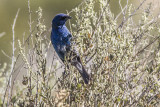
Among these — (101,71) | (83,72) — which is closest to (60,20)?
(83,72)

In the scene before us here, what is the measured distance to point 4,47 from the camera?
8.65m

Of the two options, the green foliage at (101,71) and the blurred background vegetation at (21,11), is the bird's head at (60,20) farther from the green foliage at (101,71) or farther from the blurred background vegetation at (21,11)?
the blurred background vegetation at (21,11)

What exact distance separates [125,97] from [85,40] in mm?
A: 550

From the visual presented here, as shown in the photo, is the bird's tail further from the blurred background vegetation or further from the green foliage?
the blurred background vegetation

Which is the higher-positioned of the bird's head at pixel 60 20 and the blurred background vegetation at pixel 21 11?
the blurred background vegetation at pixel 21 11

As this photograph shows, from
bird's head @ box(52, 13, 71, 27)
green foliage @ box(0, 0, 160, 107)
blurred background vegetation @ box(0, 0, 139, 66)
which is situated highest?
blurred background vegetation @ box(0, 0, 139, 66)

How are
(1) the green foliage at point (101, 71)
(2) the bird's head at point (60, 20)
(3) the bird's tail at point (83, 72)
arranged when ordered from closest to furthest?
(1) the green foliage at point (101, 71) < (3) the bird's tail at point (83, 72) < (2) the bird's head at point (60, 20)

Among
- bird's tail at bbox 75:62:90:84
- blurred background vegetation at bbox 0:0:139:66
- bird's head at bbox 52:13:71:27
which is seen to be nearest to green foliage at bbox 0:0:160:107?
bird's tail at bbox 75:62:90:84

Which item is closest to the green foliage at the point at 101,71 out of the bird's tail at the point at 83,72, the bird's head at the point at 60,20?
the bird's tail at the point at 83,72

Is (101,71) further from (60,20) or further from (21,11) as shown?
(21,11)

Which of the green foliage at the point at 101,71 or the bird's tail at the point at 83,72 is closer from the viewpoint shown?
the green foliage at the point at 101,71

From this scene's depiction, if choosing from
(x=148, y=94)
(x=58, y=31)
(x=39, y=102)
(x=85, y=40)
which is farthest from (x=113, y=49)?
(x=58, y=31)

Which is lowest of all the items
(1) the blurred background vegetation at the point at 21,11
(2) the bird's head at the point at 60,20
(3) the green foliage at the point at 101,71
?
(3) the green foliage at the point at 101,71

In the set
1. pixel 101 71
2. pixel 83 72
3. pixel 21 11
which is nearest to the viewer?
pixel 101 71
